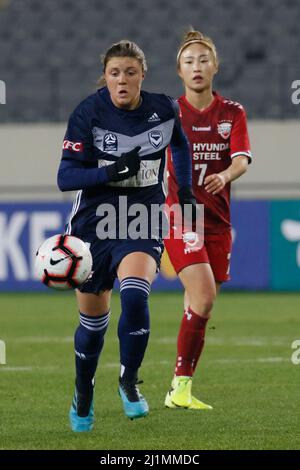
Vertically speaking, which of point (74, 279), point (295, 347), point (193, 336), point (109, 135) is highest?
point (109, 135)

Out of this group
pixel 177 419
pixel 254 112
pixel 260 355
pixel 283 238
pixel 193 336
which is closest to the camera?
pixel 177 419

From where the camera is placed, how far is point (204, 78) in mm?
7312

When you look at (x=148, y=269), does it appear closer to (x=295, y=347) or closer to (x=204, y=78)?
(x=204, y=78)

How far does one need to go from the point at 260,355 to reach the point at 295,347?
19.9 inches

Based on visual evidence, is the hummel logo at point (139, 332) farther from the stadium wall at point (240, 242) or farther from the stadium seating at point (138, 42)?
the stadium seating at point (138, 42)

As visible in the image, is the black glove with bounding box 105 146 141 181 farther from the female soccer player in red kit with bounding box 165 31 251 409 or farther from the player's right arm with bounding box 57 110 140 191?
the female soccer player in red kit with bounding box 165 31 251 409

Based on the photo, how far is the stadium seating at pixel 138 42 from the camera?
1936 cm

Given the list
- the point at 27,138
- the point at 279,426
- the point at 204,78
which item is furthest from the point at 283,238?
the point at 279,426

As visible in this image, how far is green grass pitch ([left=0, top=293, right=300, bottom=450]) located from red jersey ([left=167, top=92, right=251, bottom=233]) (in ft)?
3.83

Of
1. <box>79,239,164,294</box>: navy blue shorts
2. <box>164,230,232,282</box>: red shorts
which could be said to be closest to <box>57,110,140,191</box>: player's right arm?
<box>79,239,164,294</box>: navy blue shorts

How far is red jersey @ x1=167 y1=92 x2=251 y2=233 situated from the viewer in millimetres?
7336

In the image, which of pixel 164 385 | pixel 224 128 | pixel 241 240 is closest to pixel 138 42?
pixel 241 240

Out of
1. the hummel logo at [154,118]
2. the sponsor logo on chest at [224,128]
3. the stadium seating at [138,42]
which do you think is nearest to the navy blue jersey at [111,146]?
the hummel logo at [154,118]

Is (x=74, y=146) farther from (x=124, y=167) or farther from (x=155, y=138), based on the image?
(x=155, y=138)
